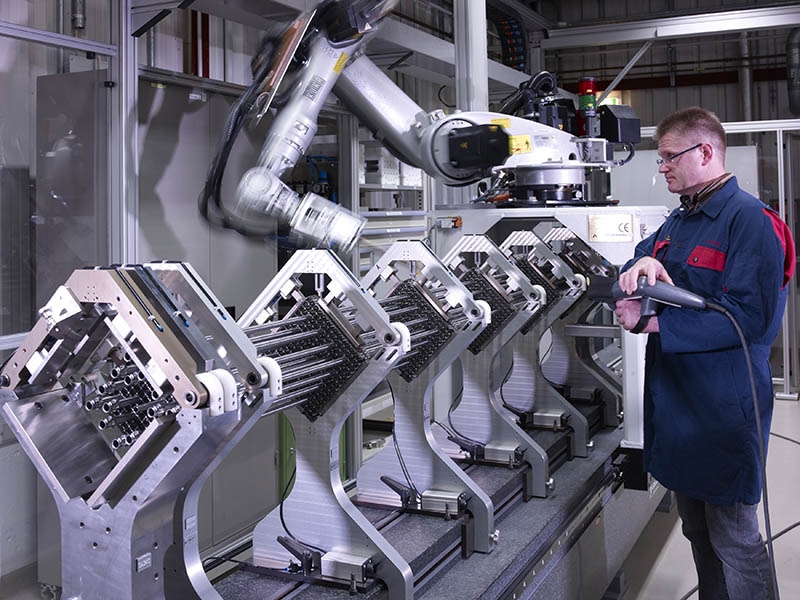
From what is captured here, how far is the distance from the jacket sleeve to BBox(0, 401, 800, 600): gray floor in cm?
186

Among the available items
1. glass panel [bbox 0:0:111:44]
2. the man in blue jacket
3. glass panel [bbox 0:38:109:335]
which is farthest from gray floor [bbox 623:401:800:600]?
glass panel [bbox 0:0:111:44]

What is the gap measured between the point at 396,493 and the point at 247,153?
1855mm

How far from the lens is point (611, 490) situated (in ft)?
12.3

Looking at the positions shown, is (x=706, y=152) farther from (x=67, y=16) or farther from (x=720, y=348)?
(x=67, y=16)

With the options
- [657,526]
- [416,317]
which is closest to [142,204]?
[416,317]

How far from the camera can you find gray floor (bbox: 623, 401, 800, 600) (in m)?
3.88

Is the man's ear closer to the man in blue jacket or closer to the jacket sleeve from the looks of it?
the man in blue jacket

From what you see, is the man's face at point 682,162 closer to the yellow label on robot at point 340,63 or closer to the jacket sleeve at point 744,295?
the jacket sleeve at point 744,295

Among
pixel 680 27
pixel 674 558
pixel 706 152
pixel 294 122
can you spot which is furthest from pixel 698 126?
pixel 680 27

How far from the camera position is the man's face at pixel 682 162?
257 cm

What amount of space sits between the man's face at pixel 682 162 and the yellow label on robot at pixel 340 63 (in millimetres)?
1056

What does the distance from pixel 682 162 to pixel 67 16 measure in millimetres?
2394

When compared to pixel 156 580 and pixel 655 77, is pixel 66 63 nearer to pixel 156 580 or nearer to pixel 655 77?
pixel 156 580

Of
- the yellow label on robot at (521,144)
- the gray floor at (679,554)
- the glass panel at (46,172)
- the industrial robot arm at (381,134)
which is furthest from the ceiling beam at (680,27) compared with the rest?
the glass panel at (46,172)
